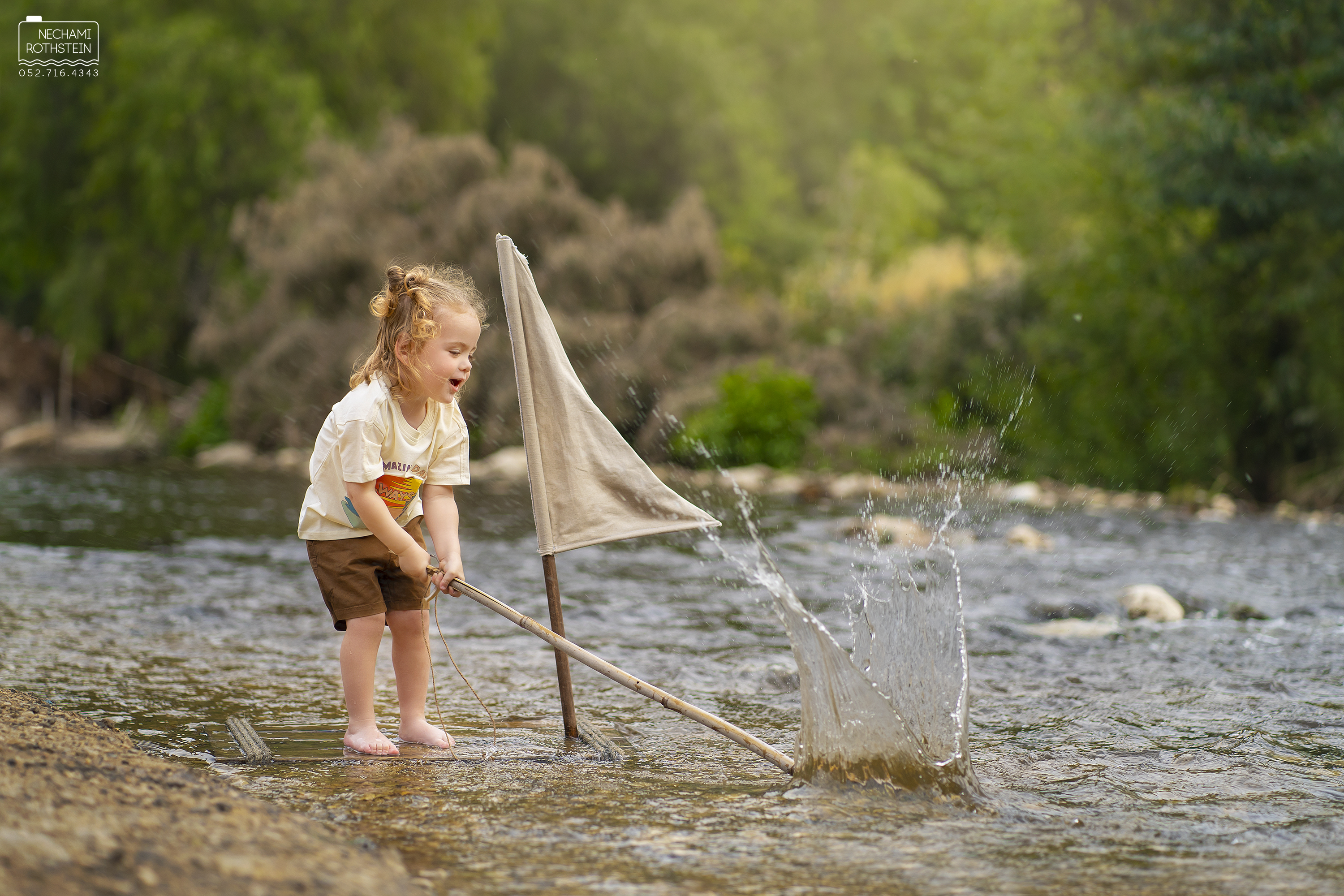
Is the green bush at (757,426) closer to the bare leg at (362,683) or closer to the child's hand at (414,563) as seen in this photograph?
the bare leg at (362,683)

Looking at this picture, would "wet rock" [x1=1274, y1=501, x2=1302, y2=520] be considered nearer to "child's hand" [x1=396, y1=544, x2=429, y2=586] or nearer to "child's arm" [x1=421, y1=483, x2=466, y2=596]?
"child's arm" [x1=421, y1=483, x2=466, y2=596]

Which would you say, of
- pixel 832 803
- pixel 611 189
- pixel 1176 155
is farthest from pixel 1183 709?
pixel 611 189

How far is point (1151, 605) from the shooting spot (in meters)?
7.12

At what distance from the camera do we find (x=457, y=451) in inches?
164

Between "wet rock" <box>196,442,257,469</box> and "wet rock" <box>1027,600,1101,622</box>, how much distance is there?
16.7 m

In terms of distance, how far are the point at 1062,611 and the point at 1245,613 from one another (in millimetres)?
975

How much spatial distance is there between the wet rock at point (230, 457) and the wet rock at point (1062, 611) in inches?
657

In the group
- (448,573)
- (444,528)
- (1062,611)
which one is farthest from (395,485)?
(1062,611)

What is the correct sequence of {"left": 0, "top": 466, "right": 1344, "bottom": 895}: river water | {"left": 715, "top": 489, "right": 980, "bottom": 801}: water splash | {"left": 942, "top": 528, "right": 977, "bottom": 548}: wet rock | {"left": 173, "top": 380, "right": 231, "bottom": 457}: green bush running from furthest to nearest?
{"left": 173, "top": 380, "right": 231, "bottom": 457}: green bush → {"left": 942, "top": 528, "right": 977, "bottom": 548}: wet rock → {"left": 715, "top": 489, "right": 980, "bottom": 801}: water splash → {"left": 0, "top": 466, "right": 1344, "bottom": 895}: river water

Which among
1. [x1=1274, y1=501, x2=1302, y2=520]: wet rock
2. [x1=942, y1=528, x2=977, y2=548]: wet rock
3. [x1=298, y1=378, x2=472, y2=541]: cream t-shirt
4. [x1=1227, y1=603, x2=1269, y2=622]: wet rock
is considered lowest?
[x1=1274, y1=501, x2=1302, y2=520]: wet rock

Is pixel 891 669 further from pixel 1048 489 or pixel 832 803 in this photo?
pixel 1048 489

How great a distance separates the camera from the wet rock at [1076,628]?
6.46 meters

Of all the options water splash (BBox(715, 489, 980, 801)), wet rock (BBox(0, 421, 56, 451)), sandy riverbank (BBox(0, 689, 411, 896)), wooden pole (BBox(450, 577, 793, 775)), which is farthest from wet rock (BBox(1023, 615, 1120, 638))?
wet rock (BBox(0, 421, 56, 451))

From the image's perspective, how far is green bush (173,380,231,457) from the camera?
23797 millimetres
